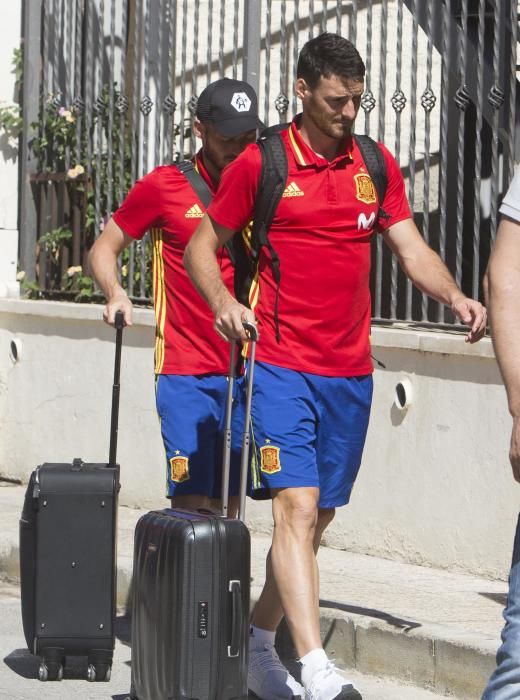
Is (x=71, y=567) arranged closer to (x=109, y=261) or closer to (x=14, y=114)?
(x=109, y=261)

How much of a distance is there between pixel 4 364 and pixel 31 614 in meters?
4.49

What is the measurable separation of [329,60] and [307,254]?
2.06 feet

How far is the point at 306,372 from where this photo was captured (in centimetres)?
527

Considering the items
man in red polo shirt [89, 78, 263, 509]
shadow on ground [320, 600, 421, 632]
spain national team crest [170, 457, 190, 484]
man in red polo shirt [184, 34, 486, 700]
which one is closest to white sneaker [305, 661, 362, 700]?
man in red polo shirt [184, 34, 486, 700]

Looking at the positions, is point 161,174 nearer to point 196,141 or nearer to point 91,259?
point 91,259

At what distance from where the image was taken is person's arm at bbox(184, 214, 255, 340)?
16.3 ft

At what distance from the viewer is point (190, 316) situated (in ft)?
19.6

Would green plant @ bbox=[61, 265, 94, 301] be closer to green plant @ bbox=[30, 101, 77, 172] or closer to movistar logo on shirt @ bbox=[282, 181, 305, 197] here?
green plant @ bbox=[30, 101, 77, 172]

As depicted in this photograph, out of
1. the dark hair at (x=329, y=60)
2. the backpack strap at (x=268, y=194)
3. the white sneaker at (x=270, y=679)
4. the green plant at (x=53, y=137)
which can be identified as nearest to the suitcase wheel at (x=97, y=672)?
the white sneaker at (x=270, y=679)

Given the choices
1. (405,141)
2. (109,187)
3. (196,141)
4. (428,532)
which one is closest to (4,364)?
(109,187)

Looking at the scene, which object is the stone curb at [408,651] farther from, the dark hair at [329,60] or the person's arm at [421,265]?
the dark hair at [329,60]

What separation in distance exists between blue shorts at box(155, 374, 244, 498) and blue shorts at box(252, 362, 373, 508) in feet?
1.93

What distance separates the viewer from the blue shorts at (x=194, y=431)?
19.4ft

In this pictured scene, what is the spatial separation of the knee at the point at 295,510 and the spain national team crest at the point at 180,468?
758 millimetres
